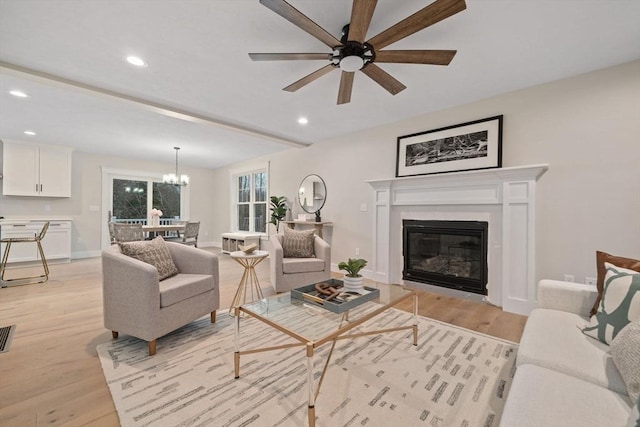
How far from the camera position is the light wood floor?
4.81 feet

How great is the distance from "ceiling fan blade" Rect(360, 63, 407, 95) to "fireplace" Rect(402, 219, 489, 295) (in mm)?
1952

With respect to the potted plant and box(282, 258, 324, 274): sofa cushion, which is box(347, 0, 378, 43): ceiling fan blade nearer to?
the potted plant

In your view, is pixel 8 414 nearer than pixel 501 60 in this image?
Yes

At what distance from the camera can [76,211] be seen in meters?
5.96

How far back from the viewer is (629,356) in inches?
41.9

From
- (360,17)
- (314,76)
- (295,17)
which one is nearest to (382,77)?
(314,76)

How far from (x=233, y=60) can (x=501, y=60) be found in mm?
2440

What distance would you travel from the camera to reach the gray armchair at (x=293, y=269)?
3.36m

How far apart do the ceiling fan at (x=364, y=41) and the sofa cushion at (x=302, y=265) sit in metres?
2.03

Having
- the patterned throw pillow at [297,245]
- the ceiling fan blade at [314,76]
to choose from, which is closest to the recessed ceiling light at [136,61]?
the ceiling fan blade at [314,76]

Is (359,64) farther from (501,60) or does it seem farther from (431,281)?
(431,281)

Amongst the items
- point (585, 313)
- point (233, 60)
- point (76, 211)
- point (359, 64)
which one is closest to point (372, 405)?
point (585, 313)

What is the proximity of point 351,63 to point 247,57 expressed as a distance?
1018mm

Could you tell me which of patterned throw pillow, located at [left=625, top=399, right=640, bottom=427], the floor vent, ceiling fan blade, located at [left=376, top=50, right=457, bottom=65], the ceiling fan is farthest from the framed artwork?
the floor vent
